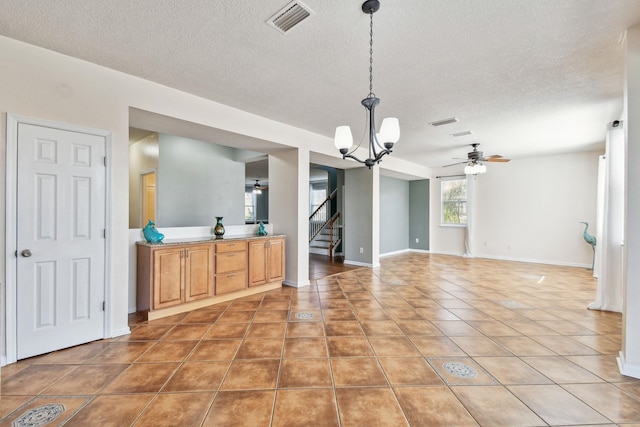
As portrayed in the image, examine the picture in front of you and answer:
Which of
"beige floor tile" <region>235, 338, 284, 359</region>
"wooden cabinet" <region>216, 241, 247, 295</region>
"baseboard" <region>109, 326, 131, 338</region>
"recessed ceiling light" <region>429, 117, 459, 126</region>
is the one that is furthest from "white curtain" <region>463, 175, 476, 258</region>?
"baseboard" <region>109, 326, 131, 338</region>

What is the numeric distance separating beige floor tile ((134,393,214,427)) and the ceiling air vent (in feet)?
9.05

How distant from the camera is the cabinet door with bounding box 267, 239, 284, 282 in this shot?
15.0 ft

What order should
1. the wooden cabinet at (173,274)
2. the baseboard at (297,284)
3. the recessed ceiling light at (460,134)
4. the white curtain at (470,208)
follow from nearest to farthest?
1. the wooden cabinet at (173,274)
2. the baseboard at (297,284)
3. the recessed ceiling light at (460,134)
4. the white curtain at (470,208)

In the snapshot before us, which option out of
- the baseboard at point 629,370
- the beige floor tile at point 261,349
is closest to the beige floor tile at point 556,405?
the baseboard at point 629,370

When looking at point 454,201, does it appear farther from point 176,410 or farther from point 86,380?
point 86,380

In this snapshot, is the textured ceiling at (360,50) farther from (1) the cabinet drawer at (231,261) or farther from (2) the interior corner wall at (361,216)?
(2) the interior corner wall at (361,216)

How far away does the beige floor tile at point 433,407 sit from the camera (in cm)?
168

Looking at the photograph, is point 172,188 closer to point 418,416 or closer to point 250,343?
point 250,343

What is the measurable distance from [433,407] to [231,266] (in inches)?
120

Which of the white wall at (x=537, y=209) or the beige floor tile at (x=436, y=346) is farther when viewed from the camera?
the white wall at (x=537, y=209)

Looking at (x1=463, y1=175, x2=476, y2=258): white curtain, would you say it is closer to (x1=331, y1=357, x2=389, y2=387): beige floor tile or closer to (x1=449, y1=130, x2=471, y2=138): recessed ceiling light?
(x1=449, y1=130, x2=471, y2=138): recessed ceiling light

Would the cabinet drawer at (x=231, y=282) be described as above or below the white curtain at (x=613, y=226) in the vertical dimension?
below

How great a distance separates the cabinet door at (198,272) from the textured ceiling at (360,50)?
1981 mm

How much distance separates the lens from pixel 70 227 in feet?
8.71
